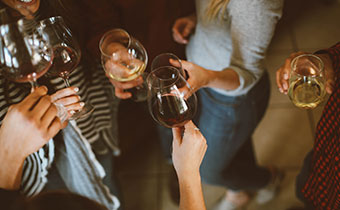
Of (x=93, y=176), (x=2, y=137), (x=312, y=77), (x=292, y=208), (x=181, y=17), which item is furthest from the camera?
(x=292, y=208)

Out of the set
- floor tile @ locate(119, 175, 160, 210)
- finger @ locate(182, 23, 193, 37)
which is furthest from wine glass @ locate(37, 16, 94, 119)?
floor tile @ locate(119, 175, 160, 210)

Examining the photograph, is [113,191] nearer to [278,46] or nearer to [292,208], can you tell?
[292,208]

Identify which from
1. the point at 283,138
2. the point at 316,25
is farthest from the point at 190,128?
the point at 316,25

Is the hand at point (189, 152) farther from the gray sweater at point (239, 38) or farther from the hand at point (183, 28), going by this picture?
the hand at point (183, 28)

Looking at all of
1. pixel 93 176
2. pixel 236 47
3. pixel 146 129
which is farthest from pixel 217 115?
pixel 146 129

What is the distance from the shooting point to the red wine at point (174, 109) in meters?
0.83

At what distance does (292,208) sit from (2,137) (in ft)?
4.90

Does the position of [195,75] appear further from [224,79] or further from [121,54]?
[121,54]

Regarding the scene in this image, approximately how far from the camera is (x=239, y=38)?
0.99 meters

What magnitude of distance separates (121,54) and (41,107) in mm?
332

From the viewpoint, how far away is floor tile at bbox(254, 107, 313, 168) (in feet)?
6.25

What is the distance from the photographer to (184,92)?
2.67 feet

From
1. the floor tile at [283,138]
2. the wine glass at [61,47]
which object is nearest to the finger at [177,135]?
the wine glass at [61,47]

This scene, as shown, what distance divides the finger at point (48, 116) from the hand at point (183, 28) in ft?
2.17
